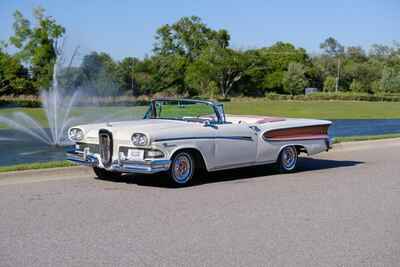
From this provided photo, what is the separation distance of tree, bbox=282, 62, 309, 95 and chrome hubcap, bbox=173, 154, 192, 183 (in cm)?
8269

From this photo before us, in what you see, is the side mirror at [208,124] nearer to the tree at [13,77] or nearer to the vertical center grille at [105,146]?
the vertical center grille at [105,146]

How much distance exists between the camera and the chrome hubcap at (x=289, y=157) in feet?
37.9

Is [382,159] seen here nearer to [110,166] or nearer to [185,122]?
[185,122]

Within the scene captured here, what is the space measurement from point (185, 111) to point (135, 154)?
6.14ft

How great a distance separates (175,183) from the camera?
9.66 meters

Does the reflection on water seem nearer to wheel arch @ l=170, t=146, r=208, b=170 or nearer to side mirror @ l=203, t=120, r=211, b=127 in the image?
side mirror @ l=203, t=120, r=211, b=127

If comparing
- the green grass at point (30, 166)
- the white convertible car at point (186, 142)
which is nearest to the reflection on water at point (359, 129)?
the white convertible car at point (186, 142)

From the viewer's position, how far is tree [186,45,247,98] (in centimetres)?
A: 8550

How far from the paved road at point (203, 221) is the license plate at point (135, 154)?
48 centimetres

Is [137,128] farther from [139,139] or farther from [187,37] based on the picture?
[187,37]

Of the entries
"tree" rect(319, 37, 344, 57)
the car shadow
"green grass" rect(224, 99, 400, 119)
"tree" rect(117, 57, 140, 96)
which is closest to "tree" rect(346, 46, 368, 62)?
"tree" rect(319, 37, 344, 57)

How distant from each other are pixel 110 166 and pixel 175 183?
1.02 meters

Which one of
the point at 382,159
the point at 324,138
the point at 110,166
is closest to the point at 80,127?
the point at 110,166

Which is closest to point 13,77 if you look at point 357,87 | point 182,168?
point 182,168
